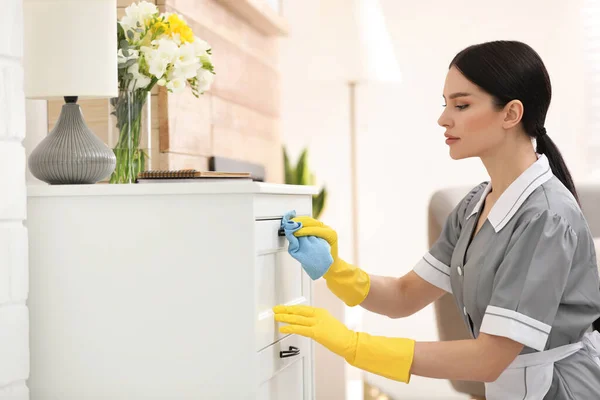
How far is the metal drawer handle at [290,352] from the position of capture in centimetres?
142

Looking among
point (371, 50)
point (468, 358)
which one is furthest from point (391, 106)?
point (468, 358)

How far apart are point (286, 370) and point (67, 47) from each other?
0.76 metres

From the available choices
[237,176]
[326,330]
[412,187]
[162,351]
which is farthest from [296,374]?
[412,187]

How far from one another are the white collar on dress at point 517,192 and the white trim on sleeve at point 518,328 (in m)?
0.21

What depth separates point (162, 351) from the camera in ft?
4.27

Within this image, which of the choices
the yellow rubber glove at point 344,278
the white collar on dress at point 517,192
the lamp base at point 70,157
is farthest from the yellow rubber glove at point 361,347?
the lamp base at point 70,157

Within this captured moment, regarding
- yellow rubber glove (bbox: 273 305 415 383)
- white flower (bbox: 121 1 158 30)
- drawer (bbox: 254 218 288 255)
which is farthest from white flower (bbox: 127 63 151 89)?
yellow rubber glove (bbox: 273 305 415 383)

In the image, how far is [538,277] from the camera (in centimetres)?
134

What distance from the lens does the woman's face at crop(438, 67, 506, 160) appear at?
1.50m

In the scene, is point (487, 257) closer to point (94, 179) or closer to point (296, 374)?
point (296, 374)

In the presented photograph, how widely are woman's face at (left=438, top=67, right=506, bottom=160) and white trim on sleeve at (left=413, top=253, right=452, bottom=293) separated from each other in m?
0.32

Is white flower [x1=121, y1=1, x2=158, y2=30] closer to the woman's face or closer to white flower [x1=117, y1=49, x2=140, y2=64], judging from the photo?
white flower [x1=117, y1=49, x2=140, y2=64]

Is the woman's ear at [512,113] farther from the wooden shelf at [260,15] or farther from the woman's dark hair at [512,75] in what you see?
the wooden shelf at [260,15]

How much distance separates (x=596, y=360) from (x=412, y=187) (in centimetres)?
263
